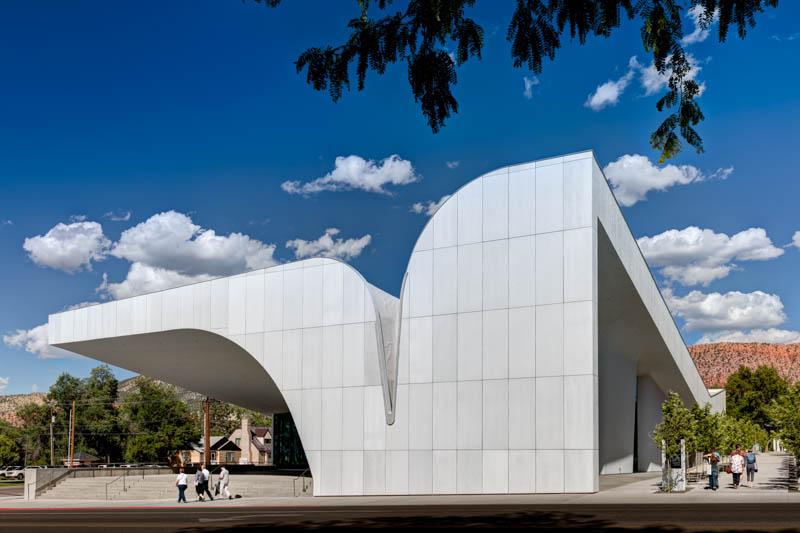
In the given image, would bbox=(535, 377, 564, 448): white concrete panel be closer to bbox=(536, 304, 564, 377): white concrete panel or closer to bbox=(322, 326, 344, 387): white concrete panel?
bbox=(536, 304, 564, 377): white concrete panel

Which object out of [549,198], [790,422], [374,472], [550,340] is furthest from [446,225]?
[790,422]

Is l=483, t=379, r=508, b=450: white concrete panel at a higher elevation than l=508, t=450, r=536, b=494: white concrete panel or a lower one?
higher

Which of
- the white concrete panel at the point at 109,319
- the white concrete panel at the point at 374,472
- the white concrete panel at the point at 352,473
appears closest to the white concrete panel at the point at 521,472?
the white concrete panel at the point at 374,472

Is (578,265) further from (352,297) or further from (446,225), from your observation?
(352,297)

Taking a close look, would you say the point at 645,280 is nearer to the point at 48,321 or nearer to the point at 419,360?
the point at 419,360

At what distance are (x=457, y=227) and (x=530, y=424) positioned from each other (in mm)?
8029

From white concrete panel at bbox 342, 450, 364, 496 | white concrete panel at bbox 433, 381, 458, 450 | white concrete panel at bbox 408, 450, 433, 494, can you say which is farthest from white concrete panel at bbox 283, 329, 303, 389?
white concrete panel at bbox 433, 381, 458, 450

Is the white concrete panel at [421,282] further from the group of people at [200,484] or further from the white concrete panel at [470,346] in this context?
the group of people at [200,484]

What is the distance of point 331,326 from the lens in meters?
34.4

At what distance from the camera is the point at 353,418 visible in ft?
109

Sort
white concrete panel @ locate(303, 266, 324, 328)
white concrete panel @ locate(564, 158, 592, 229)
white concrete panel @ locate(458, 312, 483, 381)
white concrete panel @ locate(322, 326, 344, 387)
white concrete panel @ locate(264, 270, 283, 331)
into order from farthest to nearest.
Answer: white concrete panel @ locate(264, 270, 283, 331), white concrete panel @ locate(303, 266, 324, 328), white concrete panel @ locate(322, 326, 344, 387), white concrete panel @ locate(458, 312, 483, 381), white concrete panel @ locate(564, 158, 592, 229)

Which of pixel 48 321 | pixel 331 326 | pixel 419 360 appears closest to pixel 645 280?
pixel 419 360

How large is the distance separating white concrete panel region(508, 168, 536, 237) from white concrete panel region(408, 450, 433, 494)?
9101 mm

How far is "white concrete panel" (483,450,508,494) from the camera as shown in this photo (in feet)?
96.0
